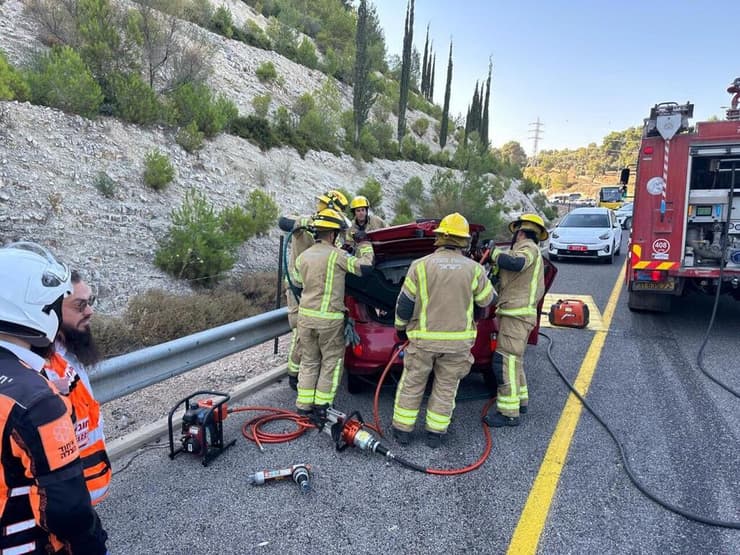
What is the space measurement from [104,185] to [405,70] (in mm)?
20807

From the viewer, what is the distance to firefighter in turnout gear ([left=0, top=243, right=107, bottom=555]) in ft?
4.44

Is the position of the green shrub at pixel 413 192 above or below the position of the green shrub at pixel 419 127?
below

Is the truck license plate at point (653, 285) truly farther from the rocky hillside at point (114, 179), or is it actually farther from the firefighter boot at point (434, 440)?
the rocky hillside at point (114, 179)

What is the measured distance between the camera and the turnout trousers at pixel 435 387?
3.67 metres

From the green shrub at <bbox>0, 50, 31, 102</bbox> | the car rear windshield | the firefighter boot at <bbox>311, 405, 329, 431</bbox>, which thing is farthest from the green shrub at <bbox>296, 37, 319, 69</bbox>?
the firefighter boot at <bbox>311, 405, 329, 431</bbox>

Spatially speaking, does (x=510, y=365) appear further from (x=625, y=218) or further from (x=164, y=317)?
(x=625, y=218)

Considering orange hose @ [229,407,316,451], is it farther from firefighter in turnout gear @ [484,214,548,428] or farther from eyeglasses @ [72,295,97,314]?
eyeglasses @ [72,295,97,314]

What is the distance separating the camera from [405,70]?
1057 inches

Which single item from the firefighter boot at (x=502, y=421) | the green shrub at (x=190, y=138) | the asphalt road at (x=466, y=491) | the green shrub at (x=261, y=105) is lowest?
Result: the asphalt road at (x=466, y=491)

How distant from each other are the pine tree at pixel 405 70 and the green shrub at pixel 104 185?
58.1 feet

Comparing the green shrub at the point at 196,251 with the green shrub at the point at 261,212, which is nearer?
the green shrub at the point at 196,251

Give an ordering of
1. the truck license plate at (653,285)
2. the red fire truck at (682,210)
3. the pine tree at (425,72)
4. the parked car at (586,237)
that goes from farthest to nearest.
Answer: the pine tree at (425,72), the parked car at (586,237), the truck license plate at (653,285), the red fire truck at (682,210)

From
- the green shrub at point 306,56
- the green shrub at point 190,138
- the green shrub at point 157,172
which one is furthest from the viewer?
the green shrub at point 306,56

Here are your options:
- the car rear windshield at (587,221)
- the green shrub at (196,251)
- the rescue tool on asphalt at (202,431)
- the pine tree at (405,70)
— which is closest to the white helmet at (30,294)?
the rescue tool on asphalt at (202,431)
